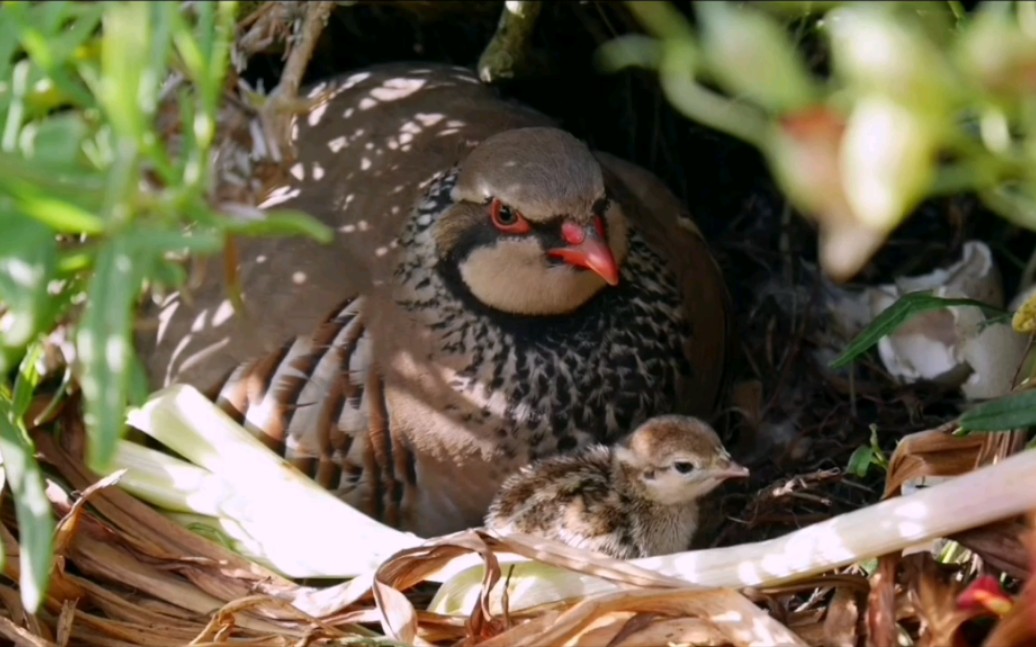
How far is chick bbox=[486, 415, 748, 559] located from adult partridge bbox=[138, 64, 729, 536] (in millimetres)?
201

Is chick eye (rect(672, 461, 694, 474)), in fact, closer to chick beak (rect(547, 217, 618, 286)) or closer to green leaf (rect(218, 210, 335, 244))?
chick beak (rect(547, 217, 618, 286))

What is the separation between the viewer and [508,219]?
9.93 ft

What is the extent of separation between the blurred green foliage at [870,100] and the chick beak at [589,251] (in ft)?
5.13

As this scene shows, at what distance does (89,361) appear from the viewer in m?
1.40

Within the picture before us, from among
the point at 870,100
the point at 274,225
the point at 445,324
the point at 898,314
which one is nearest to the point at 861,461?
the point at 898,314

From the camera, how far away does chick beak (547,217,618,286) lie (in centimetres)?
290

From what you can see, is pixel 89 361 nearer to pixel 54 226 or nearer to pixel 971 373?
pixel 54 226

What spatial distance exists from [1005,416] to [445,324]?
1.36 metres

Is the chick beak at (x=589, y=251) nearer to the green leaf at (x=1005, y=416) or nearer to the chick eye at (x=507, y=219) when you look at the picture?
the chick eye at (x=507, y=219)

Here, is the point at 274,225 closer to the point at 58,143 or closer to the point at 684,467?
the point at 58,143

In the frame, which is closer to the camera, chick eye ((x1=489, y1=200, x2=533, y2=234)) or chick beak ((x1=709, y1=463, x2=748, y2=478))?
chick beak ((x1=709, y1=463, x2=748, y2=478))

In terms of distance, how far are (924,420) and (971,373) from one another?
0.16 m

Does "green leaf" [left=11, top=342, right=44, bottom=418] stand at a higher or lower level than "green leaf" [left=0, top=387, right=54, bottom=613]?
lower

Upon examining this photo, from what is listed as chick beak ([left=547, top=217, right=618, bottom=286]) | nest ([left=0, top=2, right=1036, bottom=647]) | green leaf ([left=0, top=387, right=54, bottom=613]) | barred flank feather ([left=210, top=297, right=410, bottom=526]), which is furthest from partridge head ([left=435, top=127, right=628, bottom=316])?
green leaf ([left=0, top=387, right=54, bottom=613])
